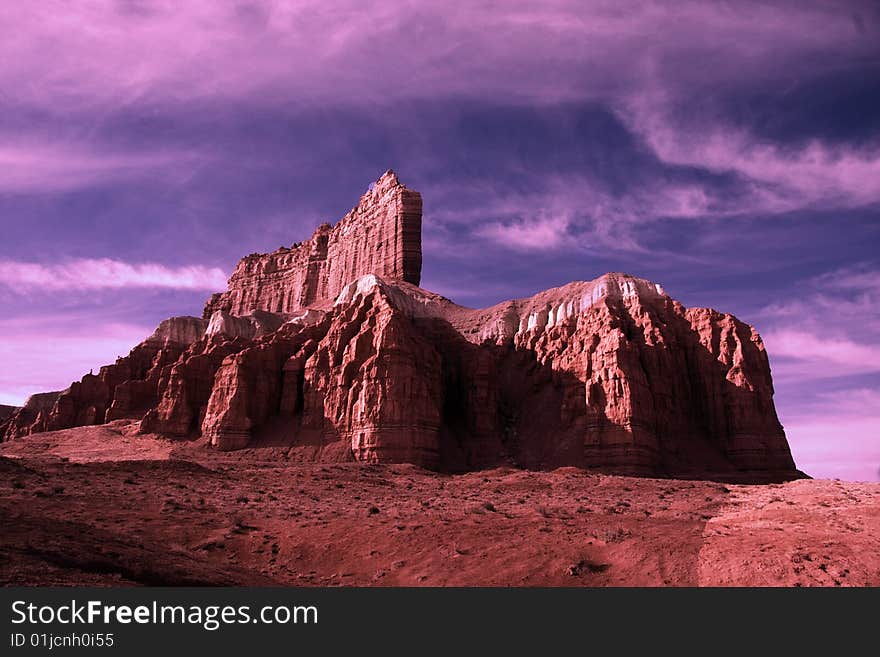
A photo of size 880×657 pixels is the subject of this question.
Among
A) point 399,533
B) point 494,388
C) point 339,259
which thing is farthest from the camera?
point 339,259

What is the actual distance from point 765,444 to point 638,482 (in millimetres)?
23264

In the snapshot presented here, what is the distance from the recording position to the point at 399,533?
26.9 meters

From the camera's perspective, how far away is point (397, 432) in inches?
2490

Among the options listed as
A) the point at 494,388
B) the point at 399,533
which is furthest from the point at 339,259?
the point at 399,533

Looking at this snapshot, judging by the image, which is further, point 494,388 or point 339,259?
point 339,259

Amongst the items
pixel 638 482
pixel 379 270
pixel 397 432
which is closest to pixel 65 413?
pixel 379 270

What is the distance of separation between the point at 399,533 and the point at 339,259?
9289 cm

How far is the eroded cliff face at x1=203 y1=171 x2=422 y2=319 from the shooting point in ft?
329

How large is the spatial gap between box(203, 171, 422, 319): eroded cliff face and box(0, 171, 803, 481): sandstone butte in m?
11.1

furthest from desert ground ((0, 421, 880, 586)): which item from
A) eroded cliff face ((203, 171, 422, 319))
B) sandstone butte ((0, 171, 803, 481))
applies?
eroded cliff face ((203, 171, 422, 319))

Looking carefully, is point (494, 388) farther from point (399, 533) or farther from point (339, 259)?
point (339, 259)

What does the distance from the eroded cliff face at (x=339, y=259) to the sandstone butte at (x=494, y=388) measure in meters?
11.1

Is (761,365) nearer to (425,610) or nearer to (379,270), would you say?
(379,270)

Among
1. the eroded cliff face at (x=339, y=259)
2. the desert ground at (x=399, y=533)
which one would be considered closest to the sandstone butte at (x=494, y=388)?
the eroded cliff face at (x=339, y=259)
